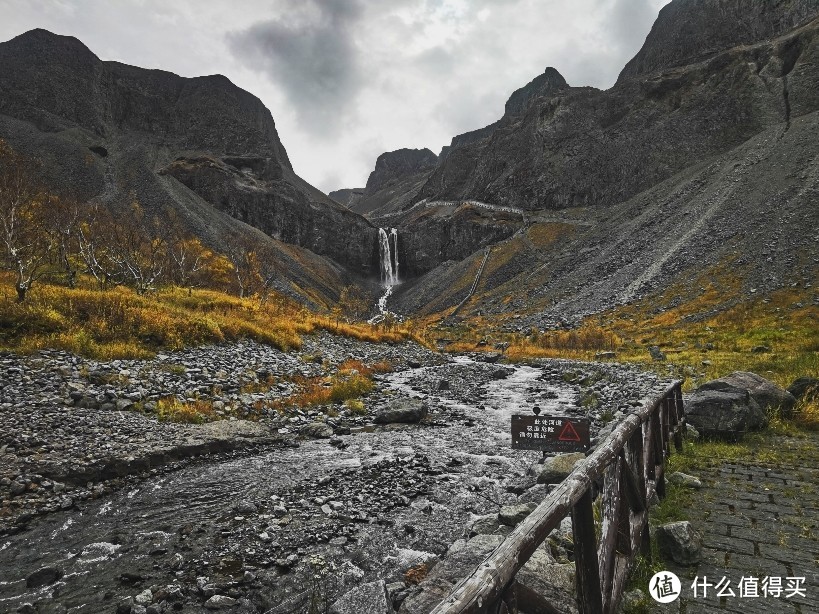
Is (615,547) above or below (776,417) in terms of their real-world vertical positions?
above

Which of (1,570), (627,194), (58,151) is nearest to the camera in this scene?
(1,570)

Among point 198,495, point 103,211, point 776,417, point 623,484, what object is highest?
point 103,211

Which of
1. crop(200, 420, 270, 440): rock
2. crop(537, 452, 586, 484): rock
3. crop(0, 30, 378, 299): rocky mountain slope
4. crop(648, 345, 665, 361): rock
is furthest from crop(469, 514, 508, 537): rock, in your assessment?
crop(0, 30, 378, 299): rocky mountain slope

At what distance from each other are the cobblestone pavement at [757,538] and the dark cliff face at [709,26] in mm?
139316

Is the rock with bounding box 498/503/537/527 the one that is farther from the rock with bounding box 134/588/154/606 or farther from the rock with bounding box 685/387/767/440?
the rock with bounding box 134/588/154/606

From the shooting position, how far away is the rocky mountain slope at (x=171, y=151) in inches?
3580

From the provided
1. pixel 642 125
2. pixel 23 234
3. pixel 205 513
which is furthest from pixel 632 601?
pixel 642 125

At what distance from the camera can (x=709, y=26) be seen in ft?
385

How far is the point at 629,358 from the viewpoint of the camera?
3092 cm

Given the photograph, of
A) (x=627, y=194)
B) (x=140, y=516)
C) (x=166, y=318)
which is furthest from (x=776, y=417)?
(x=627, y=194)

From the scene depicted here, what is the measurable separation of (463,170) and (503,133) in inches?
871

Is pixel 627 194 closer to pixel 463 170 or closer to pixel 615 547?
pixel 463 170

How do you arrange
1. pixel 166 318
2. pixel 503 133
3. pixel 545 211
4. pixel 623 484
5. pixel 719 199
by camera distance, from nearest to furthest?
pixel 623 484 → pixel 166 318 → pixel 719 199 → pixel 545 211 → pixel 503 133

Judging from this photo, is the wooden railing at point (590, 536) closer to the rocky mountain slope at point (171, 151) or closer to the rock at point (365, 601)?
the rock at point (365, 601)
